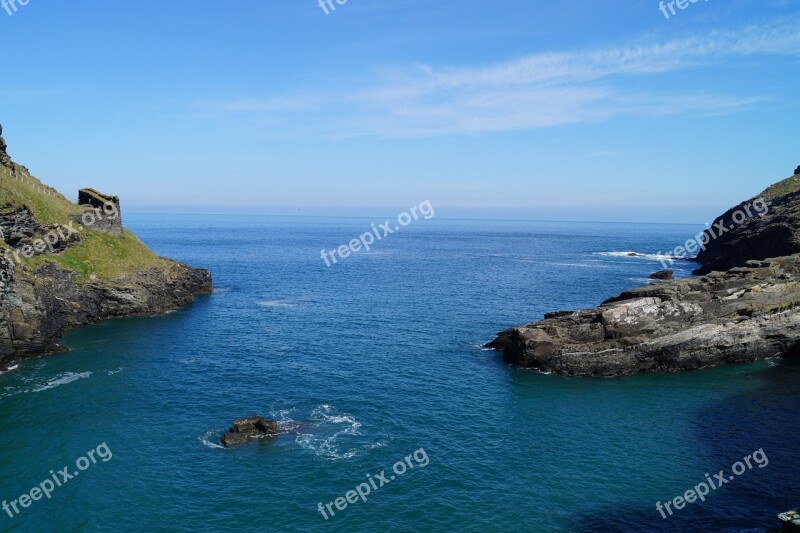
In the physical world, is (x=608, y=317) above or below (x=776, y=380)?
above

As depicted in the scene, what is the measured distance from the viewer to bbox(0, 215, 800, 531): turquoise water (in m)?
40.2

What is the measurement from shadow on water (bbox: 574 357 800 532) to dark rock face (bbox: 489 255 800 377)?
24.6 feet

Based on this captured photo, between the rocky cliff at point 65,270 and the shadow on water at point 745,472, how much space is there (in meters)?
73.4

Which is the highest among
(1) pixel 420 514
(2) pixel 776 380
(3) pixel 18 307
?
(3) pixel 18 307

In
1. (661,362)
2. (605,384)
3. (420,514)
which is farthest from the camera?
(661,362)

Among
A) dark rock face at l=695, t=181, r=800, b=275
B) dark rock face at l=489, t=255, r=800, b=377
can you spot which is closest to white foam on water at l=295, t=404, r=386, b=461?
dark rock face at l=489, t=255, r=800, b=377

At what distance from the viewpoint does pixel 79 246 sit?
3969 inches

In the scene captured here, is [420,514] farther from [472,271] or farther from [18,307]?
[472,271]

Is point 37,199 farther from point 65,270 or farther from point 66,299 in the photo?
point 66,299

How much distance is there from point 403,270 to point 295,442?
123 metres

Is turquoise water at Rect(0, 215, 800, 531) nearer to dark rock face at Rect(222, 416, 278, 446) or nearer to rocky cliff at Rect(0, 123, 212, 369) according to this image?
dark rock face at Rect(222, 416, 278, 446)

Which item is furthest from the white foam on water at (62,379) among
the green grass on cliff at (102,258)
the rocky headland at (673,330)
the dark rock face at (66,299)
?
the rocky headland at (673,330)

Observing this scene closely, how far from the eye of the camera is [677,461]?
157ft

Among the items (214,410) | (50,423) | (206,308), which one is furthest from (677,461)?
(206,308)
